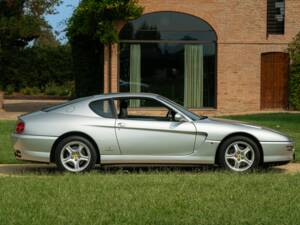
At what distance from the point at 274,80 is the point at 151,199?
19.6 meters

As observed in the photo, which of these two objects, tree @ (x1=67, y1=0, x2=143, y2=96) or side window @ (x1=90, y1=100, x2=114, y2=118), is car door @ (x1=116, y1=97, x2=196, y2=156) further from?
tree @ (x1=67, y1=0, x2=143, y2=96)

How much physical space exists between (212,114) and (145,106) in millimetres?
5949

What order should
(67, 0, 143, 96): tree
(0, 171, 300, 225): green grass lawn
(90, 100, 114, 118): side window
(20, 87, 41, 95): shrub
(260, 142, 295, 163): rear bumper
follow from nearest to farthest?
(0, 171, 300, 225): green grass lawn
(260, 142, 295, 163): rear bumper
(90, 100, 114, 118): side window
(67, 0, 143, 96): tree
(20, 87, 41, 95): shrub

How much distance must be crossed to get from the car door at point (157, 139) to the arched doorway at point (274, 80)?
52.2ft

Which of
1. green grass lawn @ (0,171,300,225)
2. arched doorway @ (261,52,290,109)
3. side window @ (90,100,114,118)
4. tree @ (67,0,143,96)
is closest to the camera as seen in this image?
green grass lawn @ (0,171,300,225)

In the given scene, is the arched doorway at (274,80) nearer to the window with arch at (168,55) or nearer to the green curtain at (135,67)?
the window with arch at (168,55)

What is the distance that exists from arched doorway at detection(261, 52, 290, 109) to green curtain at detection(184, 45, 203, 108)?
241cm

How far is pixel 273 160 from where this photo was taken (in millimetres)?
11086

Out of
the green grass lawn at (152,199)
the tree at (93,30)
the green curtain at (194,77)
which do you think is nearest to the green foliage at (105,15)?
the tree at (93,30)

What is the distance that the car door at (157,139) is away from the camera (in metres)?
11.0

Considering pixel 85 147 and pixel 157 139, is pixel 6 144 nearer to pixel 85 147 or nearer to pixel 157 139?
pixel 85 147

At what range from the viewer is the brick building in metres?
25.6

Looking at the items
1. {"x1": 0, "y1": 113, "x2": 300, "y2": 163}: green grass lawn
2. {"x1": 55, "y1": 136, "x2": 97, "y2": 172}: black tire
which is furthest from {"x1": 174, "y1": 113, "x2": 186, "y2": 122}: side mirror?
{"x1": 0, "y1": 113, "x2": 300, "y2": 163}: green grass lawn

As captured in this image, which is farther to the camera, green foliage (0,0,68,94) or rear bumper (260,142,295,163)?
green foliage (0,0,68,94)
